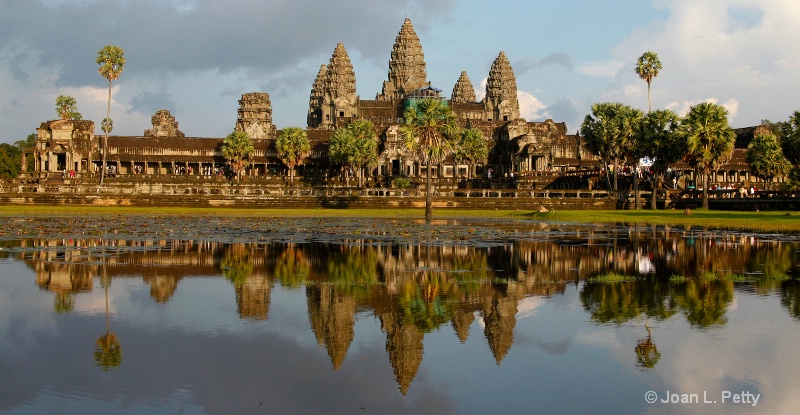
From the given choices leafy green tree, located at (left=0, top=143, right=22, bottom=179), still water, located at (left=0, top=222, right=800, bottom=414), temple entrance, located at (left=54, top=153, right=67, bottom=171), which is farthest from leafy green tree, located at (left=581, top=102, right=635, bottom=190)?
leafy green tree, located at (left=0, top=143, right=22, bottom=179)

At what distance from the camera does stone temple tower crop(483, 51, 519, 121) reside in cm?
14912

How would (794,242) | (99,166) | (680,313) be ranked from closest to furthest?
1. (680,313)
2. (794,242)
3. (99,166)

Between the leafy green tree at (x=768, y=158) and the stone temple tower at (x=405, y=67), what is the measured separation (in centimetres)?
6914

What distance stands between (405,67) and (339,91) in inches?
566

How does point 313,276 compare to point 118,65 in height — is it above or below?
below

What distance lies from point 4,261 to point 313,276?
9234mm

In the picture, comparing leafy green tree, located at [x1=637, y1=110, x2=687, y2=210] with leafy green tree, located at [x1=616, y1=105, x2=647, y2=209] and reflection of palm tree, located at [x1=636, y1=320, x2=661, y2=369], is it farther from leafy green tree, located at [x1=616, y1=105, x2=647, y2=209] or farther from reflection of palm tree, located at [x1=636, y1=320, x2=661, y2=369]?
reflection of palm tree, located at [x1=636, y1=320, x2=661, y2=369]

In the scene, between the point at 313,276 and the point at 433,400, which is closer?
the point at 433,400

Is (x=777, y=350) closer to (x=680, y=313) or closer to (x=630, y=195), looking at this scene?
(x=680, y=313)

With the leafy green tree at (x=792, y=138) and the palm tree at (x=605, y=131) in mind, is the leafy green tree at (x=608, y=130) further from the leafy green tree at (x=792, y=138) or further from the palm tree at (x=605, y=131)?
the leafy green tree at (x=792, y=138)

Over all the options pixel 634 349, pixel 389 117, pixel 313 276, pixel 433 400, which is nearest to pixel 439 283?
pixel 313 276

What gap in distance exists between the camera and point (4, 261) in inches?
916

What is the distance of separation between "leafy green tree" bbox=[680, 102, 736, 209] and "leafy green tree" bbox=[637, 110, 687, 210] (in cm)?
358

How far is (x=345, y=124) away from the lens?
126 metres
